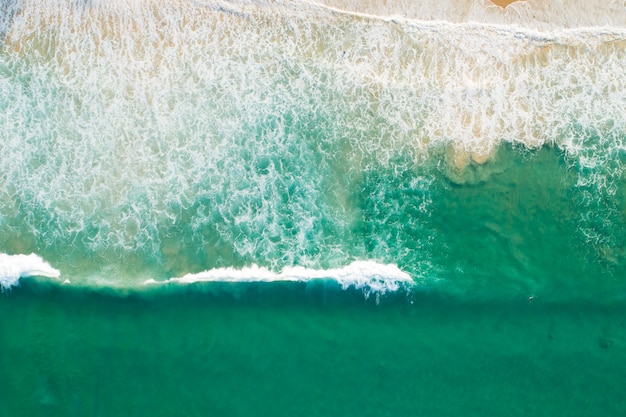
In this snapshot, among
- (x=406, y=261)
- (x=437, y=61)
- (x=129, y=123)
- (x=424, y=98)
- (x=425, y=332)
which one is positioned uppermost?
(x=437, y=61)

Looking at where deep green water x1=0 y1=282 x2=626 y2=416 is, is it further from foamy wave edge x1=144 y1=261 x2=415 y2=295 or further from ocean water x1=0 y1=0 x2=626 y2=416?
foamy wave edge x1=144 y1=261 x2=415 y2=295

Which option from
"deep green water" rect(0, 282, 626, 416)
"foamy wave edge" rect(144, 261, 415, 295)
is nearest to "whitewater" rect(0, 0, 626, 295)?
"foamy wave edge" rect(144, 261, 415, 295)

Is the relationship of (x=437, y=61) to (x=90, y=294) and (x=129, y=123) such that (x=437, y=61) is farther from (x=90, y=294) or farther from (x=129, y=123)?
(x=90, y=294)

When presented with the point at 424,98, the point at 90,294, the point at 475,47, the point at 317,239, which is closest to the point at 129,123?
the point at 90,294

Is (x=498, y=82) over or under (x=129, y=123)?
over

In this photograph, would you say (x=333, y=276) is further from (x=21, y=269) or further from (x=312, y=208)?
(x=21, y=269)

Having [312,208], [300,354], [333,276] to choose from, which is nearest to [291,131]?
[312,208]
